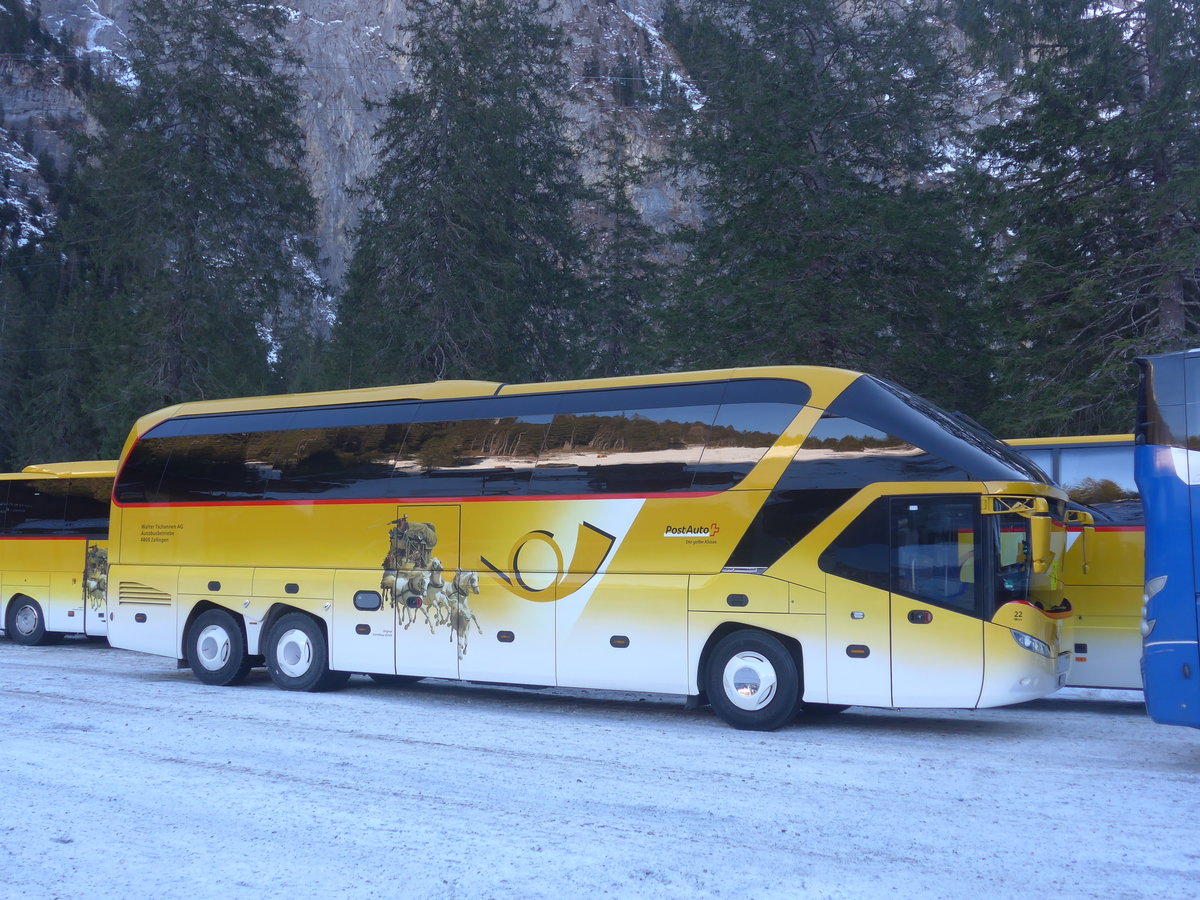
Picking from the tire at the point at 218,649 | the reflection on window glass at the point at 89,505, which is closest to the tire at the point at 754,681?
the tire at the point at 218,649

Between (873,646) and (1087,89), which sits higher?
(1087,89)

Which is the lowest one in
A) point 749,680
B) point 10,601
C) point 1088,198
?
point 749,680

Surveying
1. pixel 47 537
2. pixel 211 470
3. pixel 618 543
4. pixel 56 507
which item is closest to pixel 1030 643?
pixel 618 543

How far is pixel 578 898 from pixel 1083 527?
895cm

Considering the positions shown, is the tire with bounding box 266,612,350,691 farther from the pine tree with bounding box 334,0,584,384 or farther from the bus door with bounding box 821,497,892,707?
the pine tree with bounding box 334,0,584,384

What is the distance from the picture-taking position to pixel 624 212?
42812 millimetres

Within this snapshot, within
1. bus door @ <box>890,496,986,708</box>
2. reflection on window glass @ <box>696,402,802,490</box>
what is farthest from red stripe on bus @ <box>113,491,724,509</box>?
bus door @ <box>890,496,986,708</box>

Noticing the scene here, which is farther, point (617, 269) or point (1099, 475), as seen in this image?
point (617, 269)

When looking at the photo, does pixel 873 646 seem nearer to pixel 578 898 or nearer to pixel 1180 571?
pixel 1180 571

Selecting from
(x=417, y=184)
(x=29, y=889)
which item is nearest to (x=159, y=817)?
(x=29, y=889)

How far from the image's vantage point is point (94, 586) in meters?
20.2

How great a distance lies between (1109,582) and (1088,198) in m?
12.5

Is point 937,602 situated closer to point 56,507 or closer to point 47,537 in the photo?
point 56,507

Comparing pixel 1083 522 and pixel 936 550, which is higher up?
pixel 1083 522
